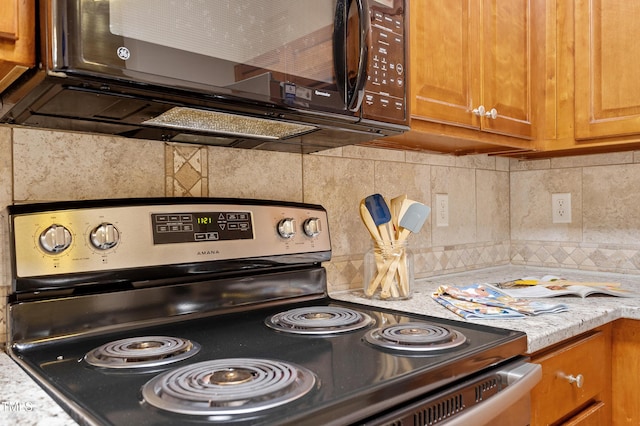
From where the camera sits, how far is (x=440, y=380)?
2.48ft

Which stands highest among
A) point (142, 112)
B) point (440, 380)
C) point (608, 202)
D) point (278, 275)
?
point (142, 112)

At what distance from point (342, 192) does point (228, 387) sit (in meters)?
0.90

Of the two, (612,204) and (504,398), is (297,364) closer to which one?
(504,398)

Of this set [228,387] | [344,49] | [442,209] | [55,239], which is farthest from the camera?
[442,209]

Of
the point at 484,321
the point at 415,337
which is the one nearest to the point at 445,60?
the point at 484,321

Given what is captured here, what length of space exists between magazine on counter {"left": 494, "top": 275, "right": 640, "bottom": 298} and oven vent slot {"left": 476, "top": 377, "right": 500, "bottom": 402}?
56 cm

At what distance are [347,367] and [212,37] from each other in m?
0.56

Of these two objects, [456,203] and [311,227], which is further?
[456,203]

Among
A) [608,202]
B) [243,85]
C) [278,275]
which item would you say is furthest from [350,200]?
[608,202]

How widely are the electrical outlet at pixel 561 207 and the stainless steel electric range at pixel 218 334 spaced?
3.72 ft

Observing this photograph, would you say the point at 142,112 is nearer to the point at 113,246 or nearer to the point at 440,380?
the point at 113,246

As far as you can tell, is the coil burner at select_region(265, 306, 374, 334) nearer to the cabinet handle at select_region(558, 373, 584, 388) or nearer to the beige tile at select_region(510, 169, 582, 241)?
the cabinet handle at select_region(558, 373, 584, 388)

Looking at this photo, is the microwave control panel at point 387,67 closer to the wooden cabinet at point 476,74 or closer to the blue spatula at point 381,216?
the wooden cabinet at point 476,74

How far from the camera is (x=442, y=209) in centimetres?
180
